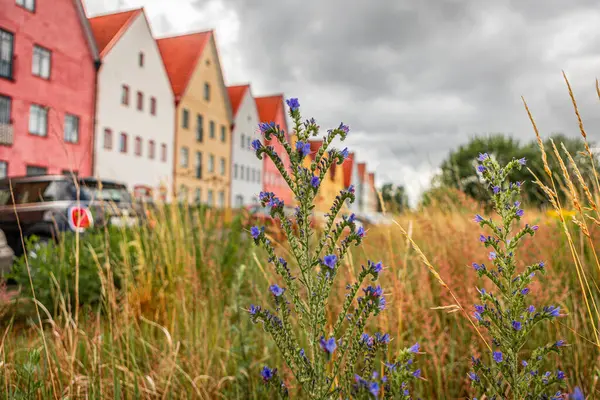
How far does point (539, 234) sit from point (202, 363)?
388 cm

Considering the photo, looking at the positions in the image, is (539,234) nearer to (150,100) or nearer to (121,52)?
(121,52)

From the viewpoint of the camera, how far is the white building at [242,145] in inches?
1816

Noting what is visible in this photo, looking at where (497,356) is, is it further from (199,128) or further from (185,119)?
(199,128)

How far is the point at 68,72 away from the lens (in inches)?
1018

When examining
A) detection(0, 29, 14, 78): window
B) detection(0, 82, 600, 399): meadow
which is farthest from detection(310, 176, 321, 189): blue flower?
detection(0, 29, 14, 78): window

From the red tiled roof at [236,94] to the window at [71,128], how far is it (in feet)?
65.6

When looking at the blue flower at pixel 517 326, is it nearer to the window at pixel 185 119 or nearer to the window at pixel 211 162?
the window at pixel 185 119

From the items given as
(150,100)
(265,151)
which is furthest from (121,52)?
(265,151)

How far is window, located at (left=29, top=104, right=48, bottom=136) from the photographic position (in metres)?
24.6

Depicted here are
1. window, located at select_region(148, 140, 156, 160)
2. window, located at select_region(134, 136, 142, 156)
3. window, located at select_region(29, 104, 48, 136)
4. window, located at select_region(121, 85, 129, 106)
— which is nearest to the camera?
window, located at select_region(29, 104, 48, 136)

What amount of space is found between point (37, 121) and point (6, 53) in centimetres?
336

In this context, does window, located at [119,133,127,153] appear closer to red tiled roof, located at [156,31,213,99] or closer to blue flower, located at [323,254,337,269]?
red tiled roof, located at [156,31,213,99]

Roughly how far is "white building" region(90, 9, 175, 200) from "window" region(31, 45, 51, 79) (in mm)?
2605

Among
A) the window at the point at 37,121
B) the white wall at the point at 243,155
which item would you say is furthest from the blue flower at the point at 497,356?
the white wall at the point at 243,155
